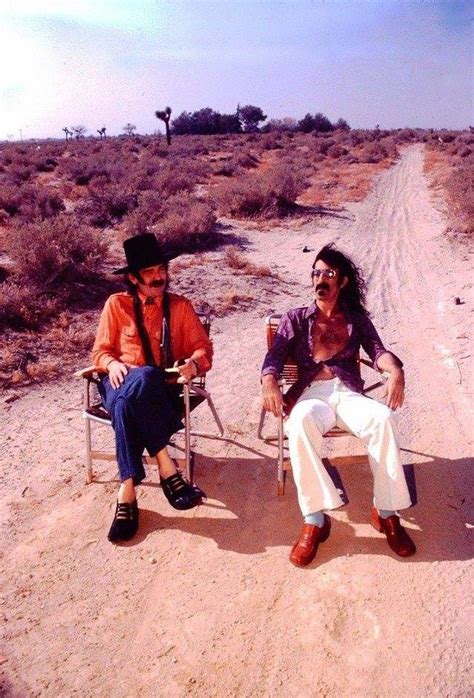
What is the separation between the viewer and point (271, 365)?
357 cm

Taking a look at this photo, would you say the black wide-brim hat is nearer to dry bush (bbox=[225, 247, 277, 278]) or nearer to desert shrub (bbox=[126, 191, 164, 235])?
dry bush (bbox=[225, 247, 277, 278])

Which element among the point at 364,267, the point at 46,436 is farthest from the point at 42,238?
the point at 364,267

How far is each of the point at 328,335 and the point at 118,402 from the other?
4.61 feet

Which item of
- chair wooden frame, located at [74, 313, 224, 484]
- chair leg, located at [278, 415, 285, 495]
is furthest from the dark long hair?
chair wooden frame, located at [74, 313, 224, 484]

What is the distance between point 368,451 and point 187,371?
119cm

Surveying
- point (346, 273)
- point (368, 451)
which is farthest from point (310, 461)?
point (346, 273)

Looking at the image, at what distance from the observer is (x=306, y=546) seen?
10.1 feet

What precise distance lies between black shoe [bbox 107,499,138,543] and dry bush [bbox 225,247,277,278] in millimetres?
6313

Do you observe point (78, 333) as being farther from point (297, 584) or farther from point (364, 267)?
point (364, 267)

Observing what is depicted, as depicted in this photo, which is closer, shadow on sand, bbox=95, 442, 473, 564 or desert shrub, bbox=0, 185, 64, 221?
shadow on sand, bbox=95, 442, 473, 564

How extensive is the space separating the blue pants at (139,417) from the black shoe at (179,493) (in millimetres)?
232

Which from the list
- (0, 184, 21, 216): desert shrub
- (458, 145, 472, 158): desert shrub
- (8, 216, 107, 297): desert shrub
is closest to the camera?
(8, 216, 107, 297): desert shrub

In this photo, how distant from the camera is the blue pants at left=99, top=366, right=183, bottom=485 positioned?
3.35 m

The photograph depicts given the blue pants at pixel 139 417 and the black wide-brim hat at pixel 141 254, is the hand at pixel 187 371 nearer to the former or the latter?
the blue pants at pixel 139 417
